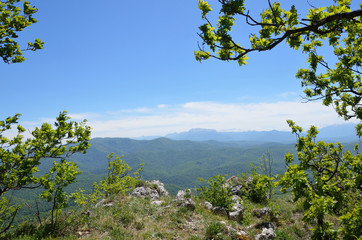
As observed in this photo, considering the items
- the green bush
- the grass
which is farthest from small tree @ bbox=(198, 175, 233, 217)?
the green bush

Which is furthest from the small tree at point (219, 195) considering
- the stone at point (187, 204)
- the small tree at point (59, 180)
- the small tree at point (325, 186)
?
the small tree at point (59, 180)

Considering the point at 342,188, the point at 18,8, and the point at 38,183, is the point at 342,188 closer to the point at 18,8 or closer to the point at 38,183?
the point at 38,183

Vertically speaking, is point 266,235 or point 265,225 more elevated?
point 266,235

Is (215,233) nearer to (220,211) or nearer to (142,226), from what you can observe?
(142,226)

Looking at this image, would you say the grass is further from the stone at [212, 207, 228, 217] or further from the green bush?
the stone at [212, 207, 228, 217]

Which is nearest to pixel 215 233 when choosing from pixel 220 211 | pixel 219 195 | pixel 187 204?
pixel 219 195

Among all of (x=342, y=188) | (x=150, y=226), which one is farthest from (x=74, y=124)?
(x=342, y=188)

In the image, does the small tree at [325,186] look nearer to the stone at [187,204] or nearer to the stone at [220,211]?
the stone at [220,211]

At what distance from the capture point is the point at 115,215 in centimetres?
1066

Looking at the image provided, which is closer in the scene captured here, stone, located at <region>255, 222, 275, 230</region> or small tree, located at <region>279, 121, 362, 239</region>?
small tree, located at <region>279, 121, 362, 239</region>

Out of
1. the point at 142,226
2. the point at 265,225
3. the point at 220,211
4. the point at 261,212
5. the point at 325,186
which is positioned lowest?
the point at 261,212

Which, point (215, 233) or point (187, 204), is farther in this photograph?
point (187, 204)

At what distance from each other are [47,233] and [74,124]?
5.06 m

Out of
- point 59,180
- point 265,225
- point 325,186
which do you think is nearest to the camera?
point 325,186
